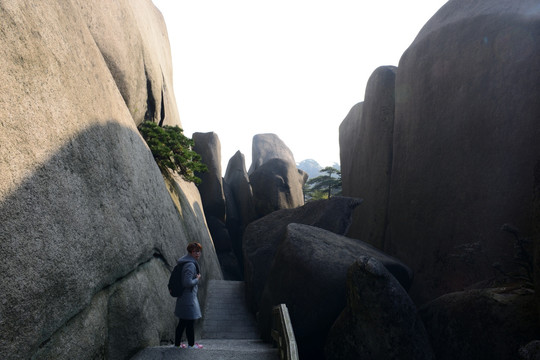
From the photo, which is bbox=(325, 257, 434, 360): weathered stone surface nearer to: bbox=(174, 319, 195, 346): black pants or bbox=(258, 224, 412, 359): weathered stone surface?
bbox=(258, 224, 412, 359): weathered stone surface

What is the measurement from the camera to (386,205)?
456 inches

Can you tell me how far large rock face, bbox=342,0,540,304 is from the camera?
7.27 meters

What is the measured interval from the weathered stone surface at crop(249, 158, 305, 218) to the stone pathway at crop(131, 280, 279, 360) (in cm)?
842

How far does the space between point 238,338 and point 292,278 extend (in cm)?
282

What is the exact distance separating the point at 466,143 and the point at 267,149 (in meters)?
22.7

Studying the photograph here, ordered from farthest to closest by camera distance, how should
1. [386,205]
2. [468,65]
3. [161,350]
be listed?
[386,205]
[468,65]
[161,350]

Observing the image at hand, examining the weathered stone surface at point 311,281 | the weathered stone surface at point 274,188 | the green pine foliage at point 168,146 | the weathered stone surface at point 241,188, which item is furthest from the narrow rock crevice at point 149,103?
the weathered stone surface at point 241,188

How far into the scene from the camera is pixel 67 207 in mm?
3670

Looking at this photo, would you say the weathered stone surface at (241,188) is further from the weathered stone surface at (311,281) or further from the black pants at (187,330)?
the black pants at (187,330)

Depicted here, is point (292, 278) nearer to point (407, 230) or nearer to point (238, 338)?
point (238, 338)

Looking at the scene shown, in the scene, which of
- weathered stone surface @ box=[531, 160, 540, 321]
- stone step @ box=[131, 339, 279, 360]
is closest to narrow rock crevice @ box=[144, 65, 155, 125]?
stone step @ box=[131, 339, 279, 360]

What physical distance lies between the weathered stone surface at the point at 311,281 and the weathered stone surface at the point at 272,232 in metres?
1.89

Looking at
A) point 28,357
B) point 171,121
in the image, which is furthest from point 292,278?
point 171,121

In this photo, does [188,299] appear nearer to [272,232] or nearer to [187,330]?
[187,330]
